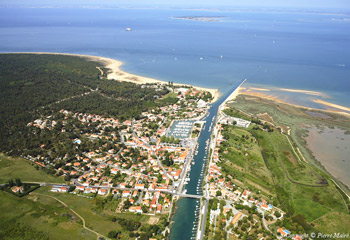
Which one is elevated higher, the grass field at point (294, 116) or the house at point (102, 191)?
the grass field at point (294, 116)

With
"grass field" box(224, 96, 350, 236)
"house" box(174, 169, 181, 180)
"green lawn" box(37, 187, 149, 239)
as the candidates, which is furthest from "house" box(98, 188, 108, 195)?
"grass field" box(224, 96, 350, 236)

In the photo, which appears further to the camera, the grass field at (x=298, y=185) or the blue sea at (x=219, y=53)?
the blue sea at (x=219, y=53)

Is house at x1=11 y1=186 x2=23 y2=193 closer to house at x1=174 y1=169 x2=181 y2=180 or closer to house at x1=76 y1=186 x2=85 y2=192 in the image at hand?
house at x1=76 y1=186 x2=85 y2=192

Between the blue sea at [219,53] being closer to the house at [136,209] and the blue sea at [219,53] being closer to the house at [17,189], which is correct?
the house at [136,209]

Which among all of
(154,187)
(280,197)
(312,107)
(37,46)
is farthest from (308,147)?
(37,46)

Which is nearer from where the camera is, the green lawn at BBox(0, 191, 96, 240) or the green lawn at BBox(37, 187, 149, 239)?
the green lawn at BBox(0, 191, 96, 240)

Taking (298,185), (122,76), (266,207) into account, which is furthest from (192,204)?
(122,76)

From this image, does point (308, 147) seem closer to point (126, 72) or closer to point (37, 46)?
point (126, 72)

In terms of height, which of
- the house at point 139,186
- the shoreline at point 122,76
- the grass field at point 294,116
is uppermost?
the shoreline at point 122,76

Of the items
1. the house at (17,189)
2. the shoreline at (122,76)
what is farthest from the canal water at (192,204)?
the shoreline at (122,76)
